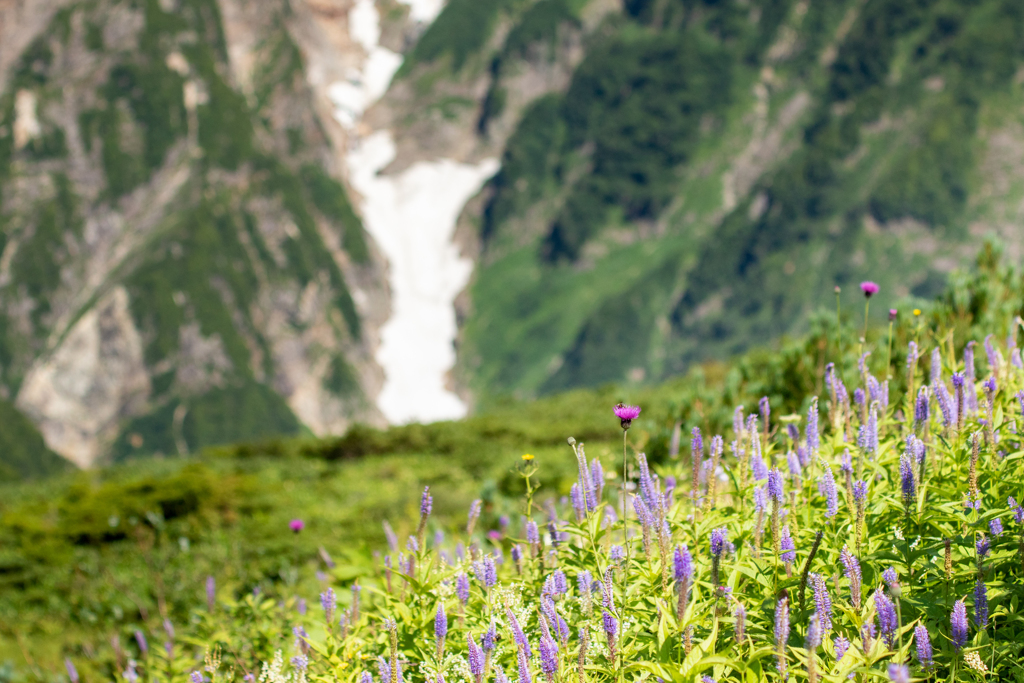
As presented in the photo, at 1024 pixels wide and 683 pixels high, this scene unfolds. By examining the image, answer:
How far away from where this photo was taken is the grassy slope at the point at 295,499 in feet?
27.9

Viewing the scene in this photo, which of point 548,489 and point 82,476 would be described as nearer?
point 548,489

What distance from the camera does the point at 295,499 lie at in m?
19.6

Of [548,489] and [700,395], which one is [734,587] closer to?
[700,395]

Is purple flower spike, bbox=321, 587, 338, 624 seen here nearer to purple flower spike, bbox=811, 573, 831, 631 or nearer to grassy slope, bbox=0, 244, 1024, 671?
grassy slope, bbox=0, 244, 1024, 671

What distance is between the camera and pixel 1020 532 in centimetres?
388

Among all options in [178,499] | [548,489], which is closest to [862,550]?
[548,489]

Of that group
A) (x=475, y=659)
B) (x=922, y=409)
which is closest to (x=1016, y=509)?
(x=922, y=409)

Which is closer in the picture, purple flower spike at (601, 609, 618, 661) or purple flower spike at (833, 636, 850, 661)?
purple flower spike at (833, 636, 850, 661)

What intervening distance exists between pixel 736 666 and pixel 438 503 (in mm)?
12213

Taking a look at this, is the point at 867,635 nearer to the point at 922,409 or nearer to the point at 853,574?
the point at 853,574

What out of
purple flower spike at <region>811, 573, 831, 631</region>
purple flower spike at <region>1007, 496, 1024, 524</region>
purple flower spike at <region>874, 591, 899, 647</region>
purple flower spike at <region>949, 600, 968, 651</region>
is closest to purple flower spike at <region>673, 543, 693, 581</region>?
purple flower spike at <region>811, 573, 831, 631</region>

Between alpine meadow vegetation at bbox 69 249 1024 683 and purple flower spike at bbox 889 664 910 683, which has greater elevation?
alpine meadow vegetation at bbox 69 249 1024 683

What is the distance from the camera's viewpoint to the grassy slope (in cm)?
849

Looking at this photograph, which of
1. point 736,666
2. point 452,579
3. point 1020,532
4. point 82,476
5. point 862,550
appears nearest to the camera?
point 736,666
